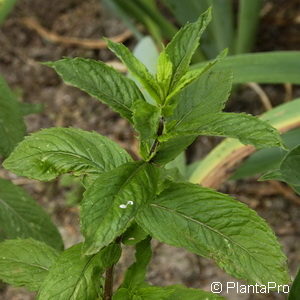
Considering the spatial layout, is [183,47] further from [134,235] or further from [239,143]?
[239,143]

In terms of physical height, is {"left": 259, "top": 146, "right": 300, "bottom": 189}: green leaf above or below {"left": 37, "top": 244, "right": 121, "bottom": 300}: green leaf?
above

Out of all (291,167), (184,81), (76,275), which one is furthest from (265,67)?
(76,275)

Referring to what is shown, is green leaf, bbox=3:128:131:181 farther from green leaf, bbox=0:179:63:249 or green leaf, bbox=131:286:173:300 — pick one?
green leaf, bbox=0:179:63:249

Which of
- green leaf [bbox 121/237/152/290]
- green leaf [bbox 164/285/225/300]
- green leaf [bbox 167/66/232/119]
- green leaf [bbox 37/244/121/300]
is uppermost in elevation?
green leaf [bbox 167/66/232/119]

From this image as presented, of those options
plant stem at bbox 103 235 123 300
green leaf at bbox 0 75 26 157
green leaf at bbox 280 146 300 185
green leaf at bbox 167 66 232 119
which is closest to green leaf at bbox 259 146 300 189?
green leaf at bbox 280 146 300 185

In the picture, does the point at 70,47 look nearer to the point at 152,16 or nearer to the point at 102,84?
the point at 152,16

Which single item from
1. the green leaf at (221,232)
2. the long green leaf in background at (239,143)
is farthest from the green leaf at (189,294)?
the long green leaf in background at (239,143)

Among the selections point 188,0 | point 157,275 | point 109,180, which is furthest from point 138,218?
point 188,0
